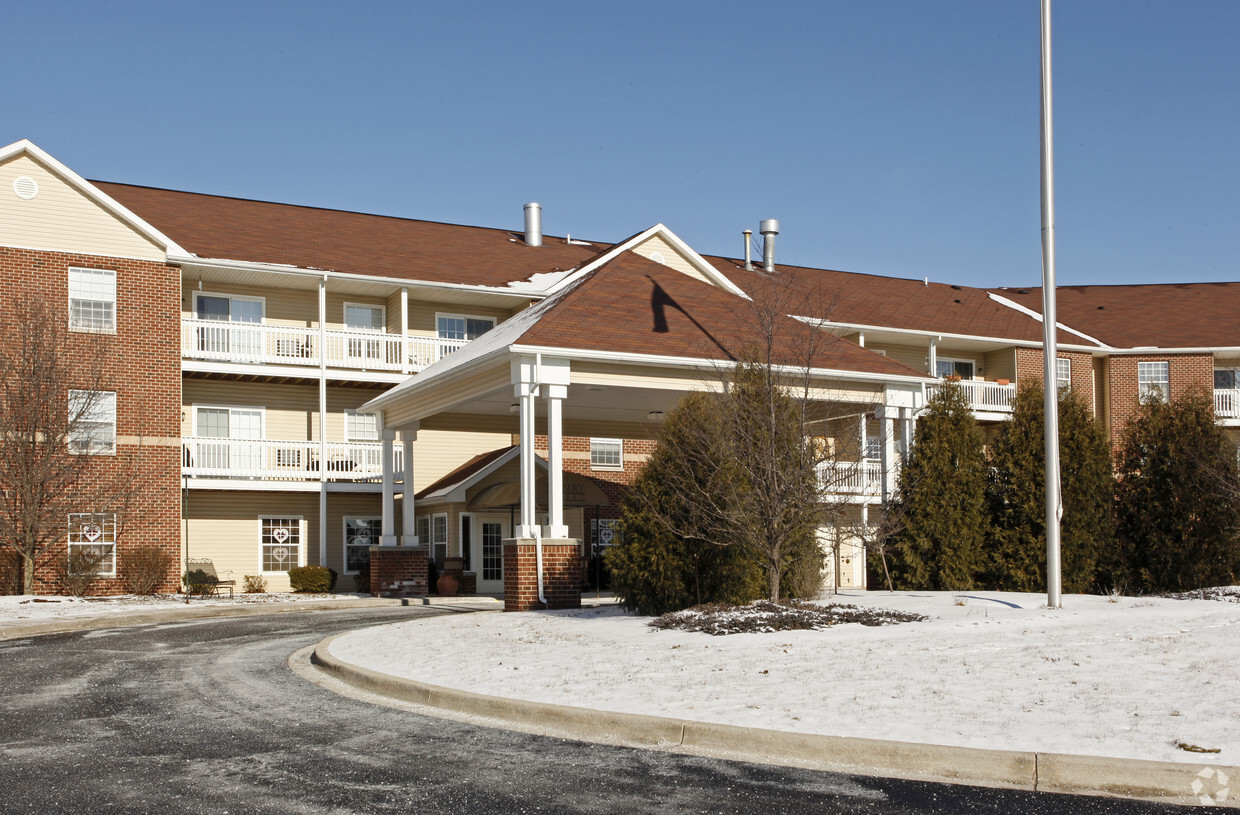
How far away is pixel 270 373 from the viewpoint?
102ft

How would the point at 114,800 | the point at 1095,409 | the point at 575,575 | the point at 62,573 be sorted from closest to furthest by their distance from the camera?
1. the point at 114,800
2. the point at 575,575
3. the point at 62,573
4. the point at 1095,409

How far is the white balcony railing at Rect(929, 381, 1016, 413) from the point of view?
38.5 m

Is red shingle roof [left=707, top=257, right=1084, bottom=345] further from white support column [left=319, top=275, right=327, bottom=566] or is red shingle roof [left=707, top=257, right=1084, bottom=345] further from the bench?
the bench

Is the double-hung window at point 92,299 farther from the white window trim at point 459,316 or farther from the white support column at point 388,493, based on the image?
the white window trim at point 459,316

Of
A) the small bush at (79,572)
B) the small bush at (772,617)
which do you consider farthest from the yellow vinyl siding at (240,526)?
the small bush at (772,617)

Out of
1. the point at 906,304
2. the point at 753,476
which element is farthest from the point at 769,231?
the point at 753,476

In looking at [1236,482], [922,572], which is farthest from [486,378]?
[1236,482]

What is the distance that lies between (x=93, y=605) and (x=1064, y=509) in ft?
57.5

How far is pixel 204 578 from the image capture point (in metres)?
29.4

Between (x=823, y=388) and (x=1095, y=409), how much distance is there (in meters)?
22.8

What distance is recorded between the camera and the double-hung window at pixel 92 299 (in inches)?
1136

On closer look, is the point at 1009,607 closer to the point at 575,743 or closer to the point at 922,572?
the point at 922,572

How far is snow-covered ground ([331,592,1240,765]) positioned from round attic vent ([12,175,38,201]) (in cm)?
1867

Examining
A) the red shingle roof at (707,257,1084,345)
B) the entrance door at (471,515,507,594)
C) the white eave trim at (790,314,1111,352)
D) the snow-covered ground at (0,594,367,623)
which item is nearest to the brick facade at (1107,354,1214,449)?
the white eave trim at (790,314,1111,352)
